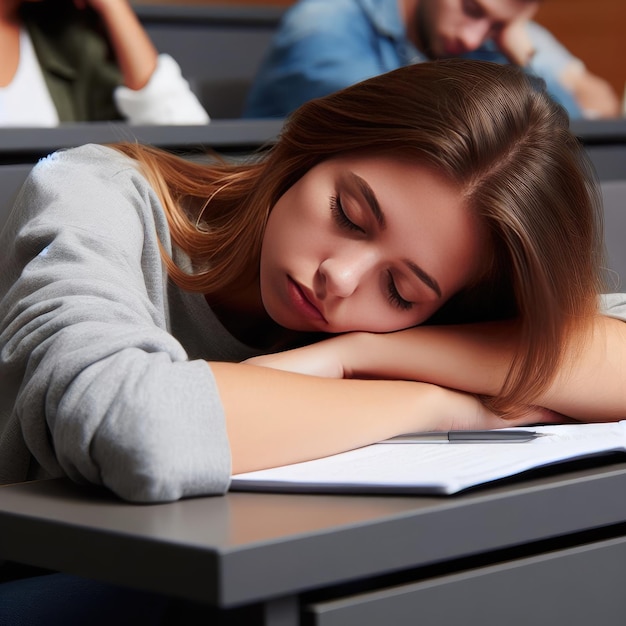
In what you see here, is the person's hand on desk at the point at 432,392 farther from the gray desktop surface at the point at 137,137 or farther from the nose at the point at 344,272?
the gray desktop surface at the point at 137,137

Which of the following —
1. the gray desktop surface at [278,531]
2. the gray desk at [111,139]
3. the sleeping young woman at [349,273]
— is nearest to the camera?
the gray desktop surface at [278,531]

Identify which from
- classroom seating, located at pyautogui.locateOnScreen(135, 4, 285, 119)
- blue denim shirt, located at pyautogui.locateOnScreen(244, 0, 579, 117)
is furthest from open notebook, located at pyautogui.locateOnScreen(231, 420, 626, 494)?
classroom seating, located at pyautogui.locateOnScreen(135, 4, 285, 119)

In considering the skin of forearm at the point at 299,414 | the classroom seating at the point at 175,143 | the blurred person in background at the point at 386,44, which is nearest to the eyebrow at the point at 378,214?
the skin of forearm at the point at 299,414

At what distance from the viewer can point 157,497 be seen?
57 cm

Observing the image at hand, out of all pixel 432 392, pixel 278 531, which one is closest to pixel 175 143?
pixel 432 392

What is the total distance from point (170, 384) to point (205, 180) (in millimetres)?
483

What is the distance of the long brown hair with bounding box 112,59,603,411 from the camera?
0.85 metres

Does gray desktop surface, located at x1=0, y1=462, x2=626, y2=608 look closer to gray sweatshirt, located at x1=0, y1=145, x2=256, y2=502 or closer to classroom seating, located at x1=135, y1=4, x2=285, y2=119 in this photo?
gray sweatshirt, located at x1=0, y1=145, x2=256, y2=502

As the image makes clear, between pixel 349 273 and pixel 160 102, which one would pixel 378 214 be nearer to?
pixel 349 273

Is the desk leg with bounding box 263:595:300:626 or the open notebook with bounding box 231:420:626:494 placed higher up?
the open notebook with bounding box 231:420:626:494

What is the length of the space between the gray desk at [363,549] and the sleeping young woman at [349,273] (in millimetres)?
103

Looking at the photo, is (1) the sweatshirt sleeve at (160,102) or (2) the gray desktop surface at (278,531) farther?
(1) the sweatshirt sleeve at (160,102)

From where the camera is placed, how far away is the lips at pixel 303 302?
33.9 inches

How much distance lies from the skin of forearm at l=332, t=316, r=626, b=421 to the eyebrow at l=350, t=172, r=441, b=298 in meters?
0.05
